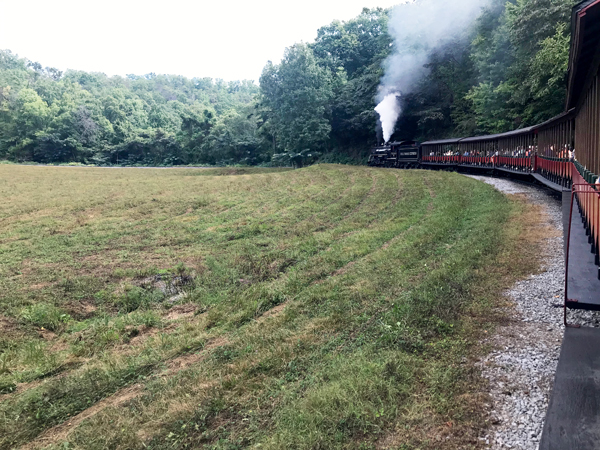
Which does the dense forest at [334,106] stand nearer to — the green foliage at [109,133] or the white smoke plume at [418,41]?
the green foliage at [109,133]

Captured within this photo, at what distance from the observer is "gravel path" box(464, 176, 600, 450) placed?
12.3 feet

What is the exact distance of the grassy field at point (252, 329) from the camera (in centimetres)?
430

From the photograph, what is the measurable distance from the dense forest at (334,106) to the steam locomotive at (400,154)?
6373 millimetres

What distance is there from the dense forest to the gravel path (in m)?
20.4

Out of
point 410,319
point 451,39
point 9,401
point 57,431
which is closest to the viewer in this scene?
point 57,431

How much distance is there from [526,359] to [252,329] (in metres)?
3.74

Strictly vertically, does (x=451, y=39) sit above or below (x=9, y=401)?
above

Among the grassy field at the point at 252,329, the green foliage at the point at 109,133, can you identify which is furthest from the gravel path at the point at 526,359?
the green foliage at the point at 109,133

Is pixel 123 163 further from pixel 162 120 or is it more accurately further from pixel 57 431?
pixel 57 431

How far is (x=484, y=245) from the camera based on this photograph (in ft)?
33.1

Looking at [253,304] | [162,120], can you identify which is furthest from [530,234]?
[162,120]

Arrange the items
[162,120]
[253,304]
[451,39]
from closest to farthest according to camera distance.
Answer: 1. [253,304]
2. [451,39]
3. [162,120]

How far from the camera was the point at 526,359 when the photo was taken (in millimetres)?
4914

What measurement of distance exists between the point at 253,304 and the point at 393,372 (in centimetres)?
367
